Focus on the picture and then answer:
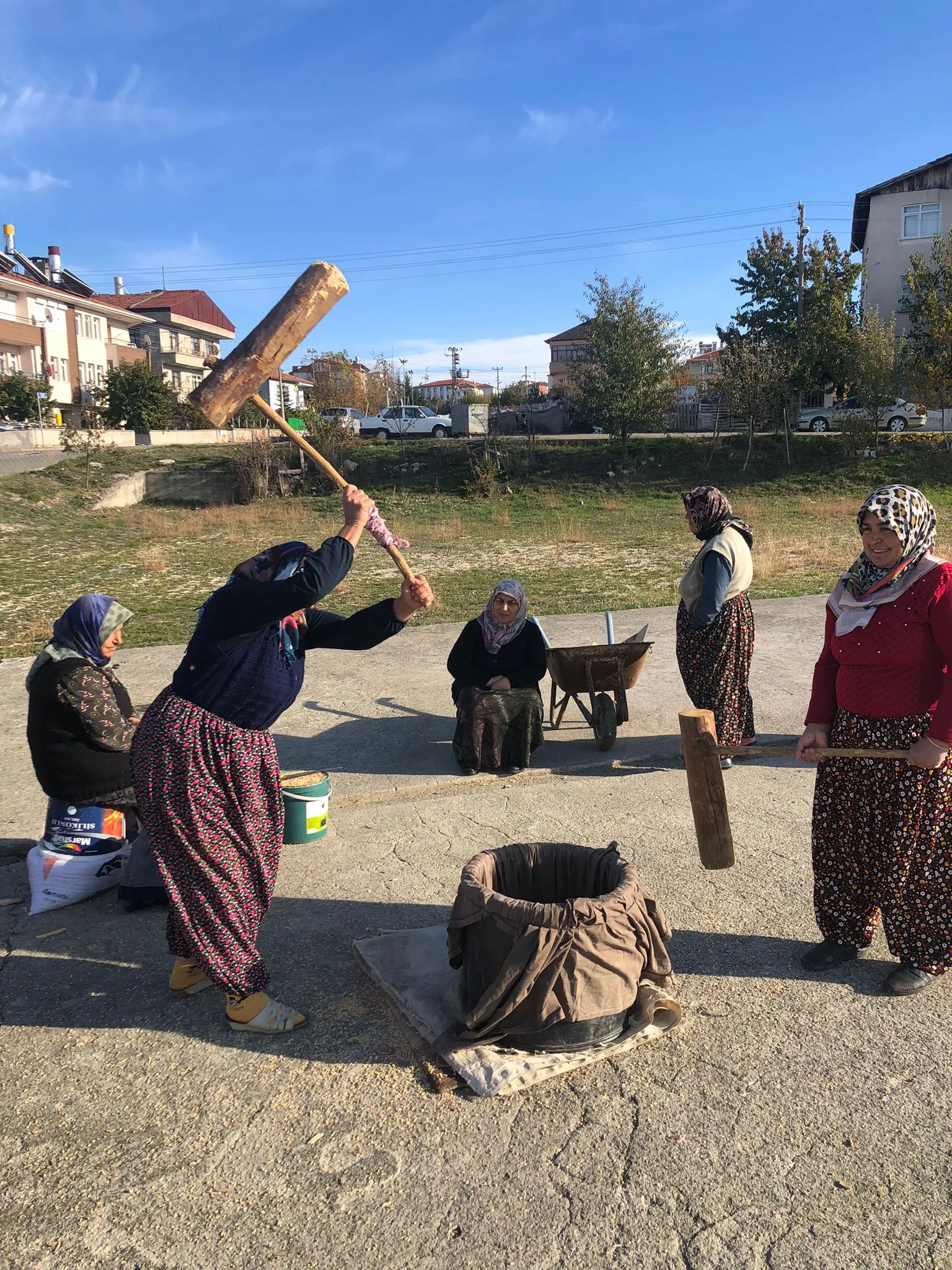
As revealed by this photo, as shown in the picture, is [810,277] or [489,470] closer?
[489,470]

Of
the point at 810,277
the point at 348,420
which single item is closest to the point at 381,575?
the point at 348,420

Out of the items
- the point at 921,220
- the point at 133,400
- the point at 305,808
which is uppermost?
the point at 921,220

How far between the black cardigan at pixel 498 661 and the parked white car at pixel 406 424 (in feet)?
101

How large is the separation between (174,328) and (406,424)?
26598 mm

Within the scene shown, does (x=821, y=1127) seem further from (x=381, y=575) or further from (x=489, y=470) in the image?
(x=489, y=470)

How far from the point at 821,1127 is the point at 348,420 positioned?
105 ft

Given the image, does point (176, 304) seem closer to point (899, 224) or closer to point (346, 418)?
point (346, 418)

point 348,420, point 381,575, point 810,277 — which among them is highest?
point 810,277

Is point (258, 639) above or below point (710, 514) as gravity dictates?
below

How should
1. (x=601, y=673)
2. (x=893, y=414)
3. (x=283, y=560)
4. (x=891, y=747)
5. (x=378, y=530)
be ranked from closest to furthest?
(x=283, y=560) → (x=378, y=530) → (x=891, y=747) → (x=601, y=673) → (x=893, y=414)

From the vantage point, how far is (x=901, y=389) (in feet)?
91.7

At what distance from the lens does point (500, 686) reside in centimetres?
606

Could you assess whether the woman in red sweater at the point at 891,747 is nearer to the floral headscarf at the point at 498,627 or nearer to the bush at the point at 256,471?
the floral headscarf at the point at 498,627

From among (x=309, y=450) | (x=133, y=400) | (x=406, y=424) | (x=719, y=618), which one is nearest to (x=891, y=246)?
(x=406, y=424)
